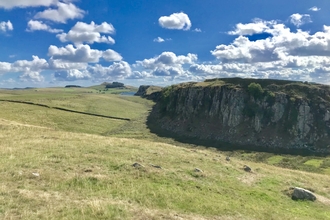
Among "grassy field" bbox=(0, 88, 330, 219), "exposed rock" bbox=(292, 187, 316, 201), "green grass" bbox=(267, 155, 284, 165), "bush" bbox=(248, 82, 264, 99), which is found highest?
"bush" bbox=(248, 82, 264, 99)

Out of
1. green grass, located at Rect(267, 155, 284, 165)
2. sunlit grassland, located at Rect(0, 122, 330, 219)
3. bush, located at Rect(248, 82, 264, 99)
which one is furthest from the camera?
bush, located at Rect(248, 82, 264, 99)

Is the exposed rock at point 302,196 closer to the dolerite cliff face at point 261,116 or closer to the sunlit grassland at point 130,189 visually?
the sunlit grassland at point 130,189

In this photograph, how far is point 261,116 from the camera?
3509 inches

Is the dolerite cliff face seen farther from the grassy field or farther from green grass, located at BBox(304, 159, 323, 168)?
the grassy field

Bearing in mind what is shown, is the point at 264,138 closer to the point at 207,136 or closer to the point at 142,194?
the point at 207,136

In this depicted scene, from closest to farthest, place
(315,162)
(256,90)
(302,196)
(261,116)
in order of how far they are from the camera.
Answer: (302,196) → (315,162) → (261,116) → (256,90)

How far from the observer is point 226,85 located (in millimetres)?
106000

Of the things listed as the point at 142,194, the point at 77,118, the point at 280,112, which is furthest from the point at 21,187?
the point at 77,118

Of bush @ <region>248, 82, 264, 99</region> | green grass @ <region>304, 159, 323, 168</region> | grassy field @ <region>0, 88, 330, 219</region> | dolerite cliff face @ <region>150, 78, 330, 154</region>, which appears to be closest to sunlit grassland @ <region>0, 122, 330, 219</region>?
grassy field @ <region>0, 88, 330, 219</region>

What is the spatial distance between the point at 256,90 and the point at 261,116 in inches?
405

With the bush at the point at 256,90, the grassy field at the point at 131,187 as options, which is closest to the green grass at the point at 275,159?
the grassy field at the point at 131,187

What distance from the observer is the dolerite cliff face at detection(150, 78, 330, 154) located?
79319 mm

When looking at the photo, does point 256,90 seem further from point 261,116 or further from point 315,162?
point 315,162

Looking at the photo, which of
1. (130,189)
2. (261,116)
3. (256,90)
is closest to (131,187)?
(130,189)
